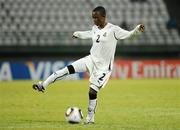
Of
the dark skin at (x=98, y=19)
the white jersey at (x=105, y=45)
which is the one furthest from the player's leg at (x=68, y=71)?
the dark skin at (x=98, y=19)

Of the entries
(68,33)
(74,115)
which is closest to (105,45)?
(74,115)

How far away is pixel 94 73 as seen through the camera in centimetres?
1239

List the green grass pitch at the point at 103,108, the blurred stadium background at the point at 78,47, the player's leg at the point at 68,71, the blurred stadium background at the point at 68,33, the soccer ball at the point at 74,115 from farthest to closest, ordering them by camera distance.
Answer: the blurred stadium background at the point at 68,33 < the blurred stadium background at the point at 78,47 < the player's leg at the point at 68,71 < the soccer ball at the point at 74,115 < the green grass pitch at the point at 103,108

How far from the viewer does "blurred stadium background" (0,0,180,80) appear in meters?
31.5

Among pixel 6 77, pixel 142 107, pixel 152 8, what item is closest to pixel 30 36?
pixel 6 77

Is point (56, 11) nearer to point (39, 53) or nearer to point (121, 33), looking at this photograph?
point (39, 53)

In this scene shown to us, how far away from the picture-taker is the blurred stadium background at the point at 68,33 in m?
31.5

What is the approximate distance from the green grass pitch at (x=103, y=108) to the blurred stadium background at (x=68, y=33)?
21.3 feet

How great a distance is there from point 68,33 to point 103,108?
56.6 feet

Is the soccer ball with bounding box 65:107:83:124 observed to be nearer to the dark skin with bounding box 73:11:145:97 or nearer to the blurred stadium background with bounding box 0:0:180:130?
the dark skin with bounding box 73:11:145:97

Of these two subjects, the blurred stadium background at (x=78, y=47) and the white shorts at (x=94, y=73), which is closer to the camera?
the white shorts at (x=94, y=73)

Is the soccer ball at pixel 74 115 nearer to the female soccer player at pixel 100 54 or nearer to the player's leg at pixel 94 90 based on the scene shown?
the player's leg at pixel 94 90

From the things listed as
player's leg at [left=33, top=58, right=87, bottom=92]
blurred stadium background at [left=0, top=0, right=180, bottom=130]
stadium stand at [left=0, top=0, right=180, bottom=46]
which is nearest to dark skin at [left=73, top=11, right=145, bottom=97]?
player's leg at [left=33, top=58, right=87, bottom=92]

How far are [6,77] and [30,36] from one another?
12.3ft
